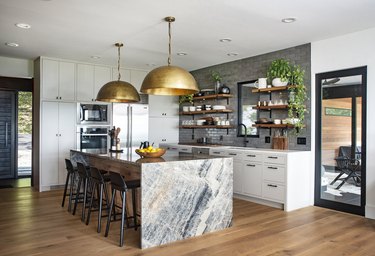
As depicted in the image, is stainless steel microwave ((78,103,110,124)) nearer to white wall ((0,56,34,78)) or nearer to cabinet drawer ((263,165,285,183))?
white wall ((0,56,34,78))

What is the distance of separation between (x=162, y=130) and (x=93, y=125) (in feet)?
5.72

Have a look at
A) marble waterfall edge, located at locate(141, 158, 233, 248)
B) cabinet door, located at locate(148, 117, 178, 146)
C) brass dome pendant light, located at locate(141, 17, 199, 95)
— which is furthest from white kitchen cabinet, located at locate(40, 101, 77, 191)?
marble waterfall edge, located at locate(141, 158, 233, 248)

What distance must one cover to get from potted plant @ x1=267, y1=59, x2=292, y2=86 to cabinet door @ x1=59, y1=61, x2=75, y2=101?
160 inches

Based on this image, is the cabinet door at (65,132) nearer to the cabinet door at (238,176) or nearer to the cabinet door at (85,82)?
the cabinet door at (85,82)

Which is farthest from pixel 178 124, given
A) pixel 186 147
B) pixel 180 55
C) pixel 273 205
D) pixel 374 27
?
pixel 374 27

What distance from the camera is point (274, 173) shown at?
5.19 meters

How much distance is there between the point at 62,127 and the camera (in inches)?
265

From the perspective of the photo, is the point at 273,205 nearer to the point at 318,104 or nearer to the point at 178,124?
the point at 318,104

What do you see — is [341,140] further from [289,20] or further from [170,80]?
[170,80]

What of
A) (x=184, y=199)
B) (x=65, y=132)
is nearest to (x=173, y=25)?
(x=184, y=199)

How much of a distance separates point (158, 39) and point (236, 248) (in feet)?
11.0

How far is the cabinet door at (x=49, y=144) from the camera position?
654 centimetres

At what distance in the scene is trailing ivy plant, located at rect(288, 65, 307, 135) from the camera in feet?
17.7

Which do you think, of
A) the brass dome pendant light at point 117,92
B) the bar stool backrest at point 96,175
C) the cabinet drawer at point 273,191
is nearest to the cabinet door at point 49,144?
the brass dome pendant light at point 117,92
